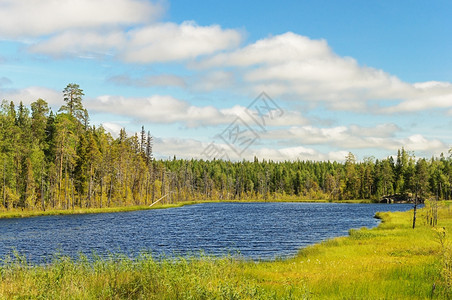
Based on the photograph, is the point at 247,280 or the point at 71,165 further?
the point at 71,165

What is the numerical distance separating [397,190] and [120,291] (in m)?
177

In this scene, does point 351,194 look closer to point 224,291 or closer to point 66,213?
point 66,213

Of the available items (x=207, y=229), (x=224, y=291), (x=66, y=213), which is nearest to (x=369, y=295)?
(x=224, y=291)

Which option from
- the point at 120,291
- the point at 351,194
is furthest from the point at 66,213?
the point at 351,194

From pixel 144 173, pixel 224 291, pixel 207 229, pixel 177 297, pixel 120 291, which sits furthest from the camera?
pixel 144 173

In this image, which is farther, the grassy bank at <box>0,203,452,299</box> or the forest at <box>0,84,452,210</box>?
the forest at <box>0,84,452,210</box>

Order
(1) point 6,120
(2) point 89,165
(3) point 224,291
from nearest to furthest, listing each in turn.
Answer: (3) point 224,291, (1) point 6,120, (2) point 89,165

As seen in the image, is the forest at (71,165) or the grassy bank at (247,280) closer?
the grassy bank at (247,280)

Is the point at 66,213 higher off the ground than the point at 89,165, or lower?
lower

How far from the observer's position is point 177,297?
1455 cm

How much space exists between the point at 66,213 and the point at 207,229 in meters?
41.2

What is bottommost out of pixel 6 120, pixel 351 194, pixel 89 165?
pixel 351 194

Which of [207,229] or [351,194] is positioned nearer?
[207,229]

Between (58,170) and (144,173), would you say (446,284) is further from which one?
(144,173)
